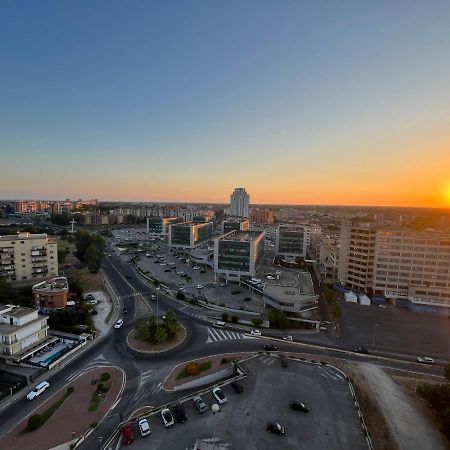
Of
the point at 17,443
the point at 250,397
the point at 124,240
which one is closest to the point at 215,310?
the point at 250,397

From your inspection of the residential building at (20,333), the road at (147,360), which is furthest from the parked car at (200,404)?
the residential building at (20,333)

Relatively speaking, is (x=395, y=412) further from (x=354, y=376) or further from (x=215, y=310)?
(x=215, y=310)

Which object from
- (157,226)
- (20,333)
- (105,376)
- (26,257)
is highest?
(157,226)

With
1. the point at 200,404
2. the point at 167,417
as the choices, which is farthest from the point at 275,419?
the point at 167,417

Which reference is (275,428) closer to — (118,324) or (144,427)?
(144,427)

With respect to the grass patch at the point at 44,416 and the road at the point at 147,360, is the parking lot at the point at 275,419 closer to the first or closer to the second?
the road at the point at 147,360

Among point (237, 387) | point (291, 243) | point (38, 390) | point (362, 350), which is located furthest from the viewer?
point (291, 243)
